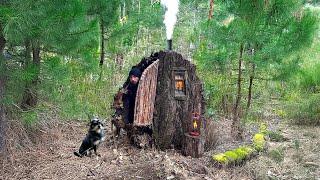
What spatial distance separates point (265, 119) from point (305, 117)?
1.04m

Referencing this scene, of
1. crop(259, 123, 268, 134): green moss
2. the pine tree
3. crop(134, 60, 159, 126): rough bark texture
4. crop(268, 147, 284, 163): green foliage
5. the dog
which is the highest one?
the pine tree

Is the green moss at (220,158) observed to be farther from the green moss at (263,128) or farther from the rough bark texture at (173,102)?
the green moss at (263,128)

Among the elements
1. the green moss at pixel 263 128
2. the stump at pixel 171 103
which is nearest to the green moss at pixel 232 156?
the stump at pixel 171 103

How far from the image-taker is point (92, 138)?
A: 23.1ft

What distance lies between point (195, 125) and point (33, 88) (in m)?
2.64

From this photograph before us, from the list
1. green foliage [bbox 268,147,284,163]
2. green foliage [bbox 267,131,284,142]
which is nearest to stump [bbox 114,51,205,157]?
green foliage [bbox 268,147,284,163]

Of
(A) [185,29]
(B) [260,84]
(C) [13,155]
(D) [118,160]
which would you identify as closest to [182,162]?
(D) [118,160]

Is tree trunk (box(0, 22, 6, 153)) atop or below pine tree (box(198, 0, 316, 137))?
below

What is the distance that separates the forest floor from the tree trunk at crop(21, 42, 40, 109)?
61 centimetres

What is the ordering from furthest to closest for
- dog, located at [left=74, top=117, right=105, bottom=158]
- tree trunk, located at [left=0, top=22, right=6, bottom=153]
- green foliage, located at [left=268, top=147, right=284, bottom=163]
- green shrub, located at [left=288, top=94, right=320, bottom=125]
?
green shrub, located at [left=288, top=94, right=320, bottom=125], green foliage, located at [left=268, top=147, right=284, bottom=163], dog, located at [left=74, top=117, right=105, bottom=158], tree trunk, located at [left=0, top=22, right=6, bottom=153]

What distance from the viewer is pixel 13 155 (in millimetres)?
6949

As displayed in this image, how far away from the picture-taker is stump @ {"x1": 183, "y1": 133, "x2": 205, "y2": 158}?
7645 mm

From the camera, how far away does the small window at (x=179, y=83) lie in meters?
7.73

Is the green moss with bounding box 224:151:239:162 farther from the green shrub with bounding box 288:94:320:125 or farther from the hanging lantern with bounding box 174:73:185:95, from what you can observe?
the green shrub with bounding box 288:94:320:125
